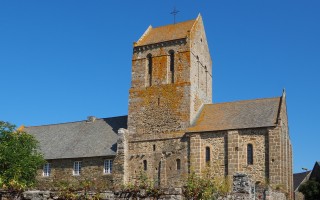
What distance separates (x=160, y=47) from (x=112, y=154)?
9.77m

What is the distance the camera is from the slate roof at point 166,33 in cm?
4331

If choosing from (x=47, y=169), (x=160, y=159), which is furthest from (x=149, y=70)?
(x=47, y=169)

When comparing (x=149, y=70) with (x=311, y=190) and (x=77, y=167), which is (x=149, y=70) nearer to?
(x=77, y=167)

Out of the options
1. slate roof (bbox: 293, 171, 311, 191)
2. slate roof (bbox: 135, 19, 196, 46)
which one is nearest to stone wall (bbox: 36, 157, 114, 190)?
slate roof (bbox: 135, 19, 196, 46)

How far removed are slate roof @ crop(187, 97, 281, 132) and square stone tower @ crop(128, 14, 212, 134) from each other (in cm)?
118

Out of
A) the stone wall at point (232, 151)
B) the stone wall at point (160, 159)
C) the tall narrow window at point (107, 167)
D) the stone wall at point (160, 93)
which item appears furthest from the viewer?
the tall narrow window at point (107, 167)

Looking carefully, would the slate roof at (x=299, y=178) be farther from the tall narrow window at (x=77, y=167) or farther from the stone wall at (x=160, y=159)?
the tall narrow window at (x=77, y=167)

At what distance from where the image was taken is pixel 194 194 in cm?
1470

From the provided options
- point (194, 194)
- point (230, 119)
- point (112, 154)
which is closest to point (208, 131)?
point (230, 119)

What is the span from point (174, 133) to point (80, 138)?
33.0 ft

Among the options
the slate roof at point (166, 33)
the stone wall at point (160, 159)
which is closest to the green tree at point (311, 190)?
the stone wall at point (160, 159)

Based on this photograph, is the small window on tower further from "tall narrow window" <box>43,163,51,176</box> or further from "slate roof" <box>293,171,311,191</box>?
"slate roof" <box>293,171,311,191</box>

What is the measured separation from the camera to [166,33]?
146ft

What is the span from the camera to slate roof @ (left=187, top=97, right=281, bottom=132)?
1470 inches
